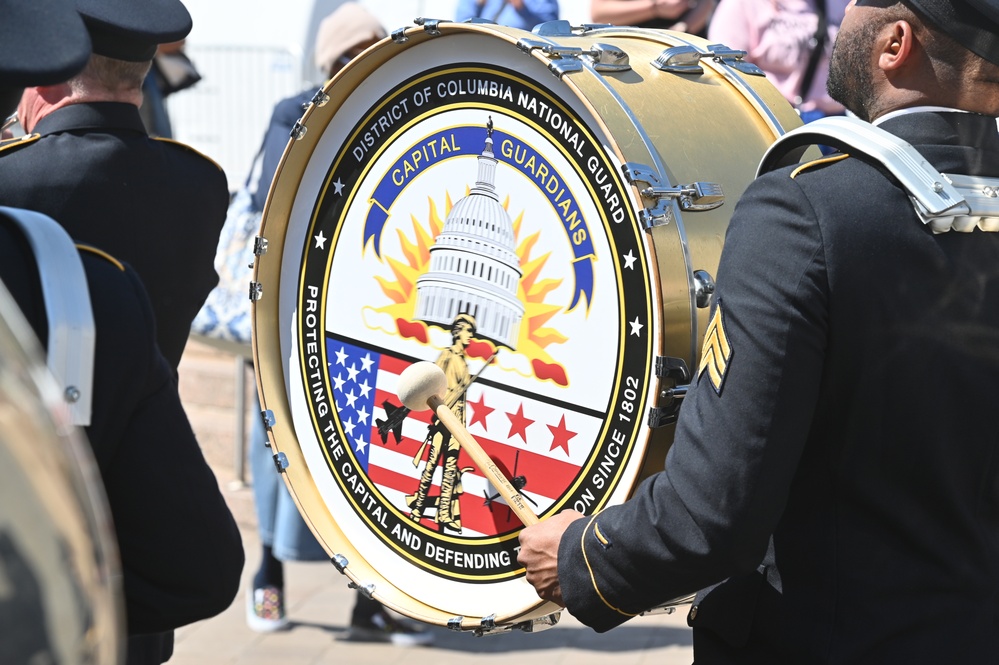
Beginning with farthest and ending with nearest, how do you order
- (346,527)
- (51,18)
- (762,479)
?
(346,527) < (762,479) < (51,18)

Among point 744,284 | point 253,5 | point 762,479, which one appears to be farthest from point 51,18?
point 253,5

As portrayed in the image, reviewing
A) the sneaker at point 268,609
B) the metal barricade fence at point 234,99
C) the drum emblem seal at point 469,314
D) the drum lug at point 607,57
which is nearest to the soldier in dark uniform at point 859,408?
the drum emblem seal at point 469,314

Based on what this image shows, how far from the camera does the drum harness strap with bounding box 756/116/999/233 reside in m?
1.45

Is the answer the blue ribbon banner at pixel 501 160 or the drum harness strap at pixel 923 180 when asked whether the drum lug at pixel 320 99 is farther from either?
the drum harness strap at pixel 923 180

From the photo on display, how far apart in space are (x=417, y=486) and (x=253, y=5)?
727 centimetres

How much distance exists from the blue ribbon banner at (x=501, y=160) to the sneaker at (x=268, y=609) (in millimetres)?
2331

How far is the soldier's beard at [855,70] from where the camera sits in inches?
62.1

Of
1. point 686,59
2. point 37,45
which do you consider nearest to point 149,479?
point 37,45

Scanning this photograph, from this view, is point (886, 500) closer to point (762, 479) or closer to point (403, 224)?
point (762, 479)

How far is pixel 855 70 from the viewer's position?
160cm

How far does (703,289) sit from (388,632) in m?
2.70

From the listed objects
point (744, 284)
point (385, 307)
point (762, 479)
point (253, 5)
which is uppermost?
point (744, 284)

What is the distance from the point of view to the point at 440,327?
2.08 meters

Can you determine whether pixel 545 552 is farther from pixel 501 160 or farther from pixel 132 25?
pixel 132 25
